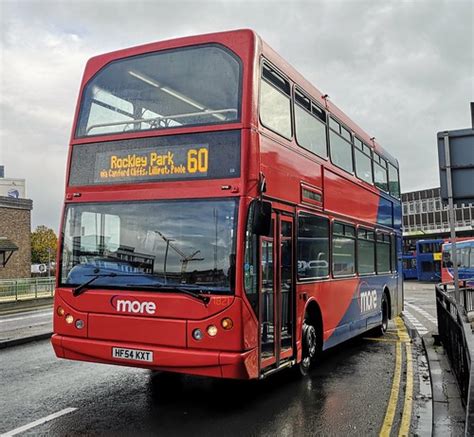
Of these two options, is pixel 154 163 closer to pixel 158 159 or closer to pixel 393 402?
pixel 158 159

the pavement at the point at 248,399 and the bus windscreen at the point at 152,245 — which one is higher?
the bus windscreen at the point at 152,245

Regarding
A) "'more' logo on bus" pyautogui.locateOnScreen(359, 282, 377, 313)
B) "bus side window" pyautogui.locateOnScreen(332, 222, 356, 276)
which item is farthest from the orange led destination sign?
"'more' logo on bus" pyautogui.locateOnScreen(359, 282, 377, 313)

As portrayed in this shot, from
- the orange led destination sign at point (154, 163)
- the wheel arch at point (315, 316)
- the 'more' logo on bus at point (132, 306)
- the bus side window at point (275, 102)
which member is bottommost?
the wheel arch at point (315, 316)

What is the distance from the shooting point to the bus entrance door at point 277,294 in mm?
6398

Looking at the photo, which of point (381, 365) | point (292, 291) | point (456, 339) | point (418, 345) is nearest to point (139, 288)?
point (292, 291)

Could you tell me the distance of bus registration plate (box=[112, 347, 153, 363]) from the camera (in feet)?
19.6

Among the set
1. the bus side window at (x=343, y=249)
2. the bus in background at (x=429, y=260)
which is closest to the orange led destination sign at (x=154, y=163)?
the bus side window at (x=343, y=249)

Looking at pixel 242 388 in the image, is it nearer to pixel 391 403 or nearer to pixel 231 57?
pixel 391 403

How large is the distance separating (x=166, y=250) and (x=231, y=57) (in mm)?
2515

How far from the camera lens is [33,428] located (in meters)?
5.46

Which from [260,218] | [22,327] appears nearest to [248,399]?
[260,218]

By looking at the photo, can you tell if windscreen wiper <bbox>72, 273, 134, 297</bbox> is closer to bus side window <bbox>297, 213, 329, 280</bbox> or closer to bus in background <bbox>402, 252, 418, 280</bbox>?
bus side window <bbox>297, 213, 329, 280</bbox>

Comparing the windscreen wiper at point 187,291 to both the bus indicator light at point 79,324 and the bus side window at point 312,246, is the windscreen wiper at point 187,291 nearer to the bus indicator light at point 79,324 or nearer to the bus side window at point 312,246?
the bus indicator light at point 79,324

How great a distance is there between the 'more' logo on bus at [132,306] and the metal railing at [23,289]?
55.1 ft
